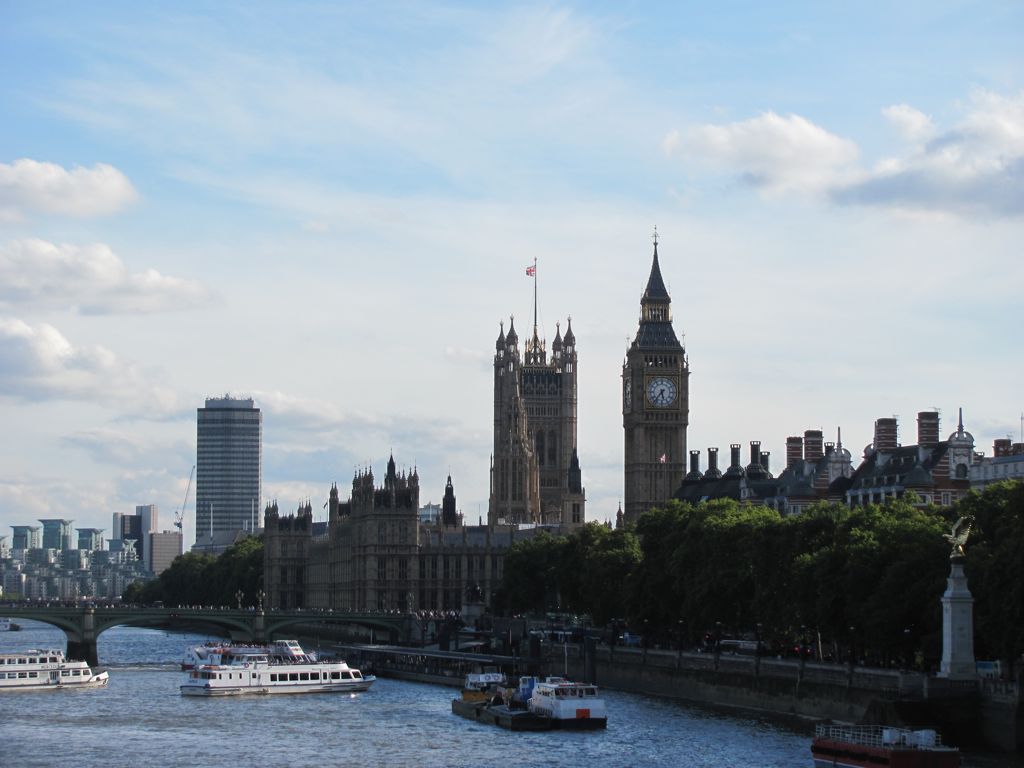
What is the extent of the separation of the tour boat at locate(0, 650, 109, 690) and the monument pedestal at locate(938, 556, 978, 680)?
63.4m

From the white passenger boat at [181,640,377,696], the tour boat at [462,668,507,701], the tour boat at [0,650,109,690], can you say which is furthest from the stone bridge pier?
the tour boat at [462,668,507,701]

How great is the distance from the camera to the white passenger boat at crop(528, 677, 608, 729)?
9956 cm

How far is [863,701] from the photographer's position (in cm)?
9269

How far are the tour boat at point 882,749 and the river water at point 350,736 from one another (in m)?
2.04

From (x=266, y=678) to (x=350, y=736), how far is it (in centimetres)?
3252

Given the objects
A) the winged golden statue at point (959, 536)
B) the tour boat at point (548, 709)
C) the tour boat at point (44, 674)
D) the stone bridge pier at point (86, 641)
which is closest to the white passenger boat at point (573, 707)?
the tour boat at point (548, 709)

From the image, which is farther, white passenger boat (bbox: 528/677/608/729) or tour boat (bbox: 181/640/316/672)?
tour boat (bbox: 181/640/316/672)

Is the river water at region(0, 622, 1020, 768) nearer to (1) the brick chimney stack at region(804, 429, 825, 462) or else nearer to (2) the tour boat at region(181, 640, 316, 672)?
(2) the tour boat at region(181, 640, 316, 672)

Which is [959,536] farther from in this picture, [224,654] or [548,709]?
[224,654]

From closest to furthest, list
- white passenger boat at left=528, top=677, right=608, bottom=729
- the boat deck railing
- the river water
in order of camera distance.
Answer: the boat deck railing
the river water
white passenger boat at left=528, top=677, right=608, bottom=729

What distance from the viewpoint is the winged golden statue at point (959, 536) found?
86312mm

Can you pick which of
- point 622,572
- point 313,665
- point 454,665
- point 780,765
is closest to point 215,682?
point 313,665

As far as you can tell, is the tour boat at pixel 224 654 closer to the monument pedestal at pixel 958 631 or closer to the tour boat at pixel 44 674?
the tour boat at pixel 44 674

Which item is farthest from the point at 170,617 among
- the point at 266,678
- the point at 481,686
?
the point at 481,686
